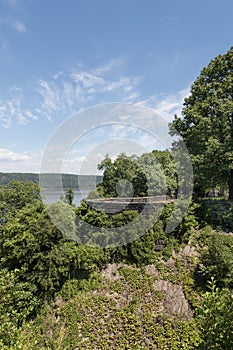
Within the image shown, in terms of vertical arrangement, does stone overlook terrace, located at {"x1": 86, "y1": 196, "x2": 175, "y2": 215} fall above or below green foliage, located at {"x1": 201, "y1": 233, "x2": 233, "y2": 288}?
above

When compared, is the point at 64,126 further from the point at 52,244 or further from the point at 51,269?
the point at 51,269

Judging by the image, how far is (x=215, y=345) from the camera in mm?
1906

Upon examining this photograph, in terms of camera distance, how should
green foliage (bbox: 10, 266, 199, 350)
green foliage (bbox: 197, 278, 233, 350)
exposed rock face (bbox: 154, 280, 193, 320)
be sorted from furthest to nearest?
exposed rock face (bbox: 154, 280, 193, 320), green foliage (bbox: 10, 266, 199, 350), green foliage (bbox: 197, 278, 233, 350)

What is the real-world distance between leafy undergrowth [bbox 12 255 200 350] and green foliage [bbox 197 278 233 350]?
198 inches

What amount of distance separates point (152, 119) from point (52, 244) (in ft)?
22.6

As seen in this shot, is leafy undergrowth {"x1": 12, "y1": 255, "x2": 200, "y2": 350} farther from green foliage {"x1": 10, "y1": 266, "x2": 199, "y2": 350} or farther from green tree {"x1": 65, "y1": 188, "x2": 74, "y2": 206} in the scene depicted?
green tree {"x1": 65, "y1": 188, "x2": 74, "y2": 206}

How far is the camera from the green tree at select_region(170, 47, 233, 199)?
9633 millimetres

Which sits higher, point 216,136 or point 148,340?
point 216,136

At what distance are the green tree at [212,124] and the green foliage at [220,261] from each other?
373 centimetres

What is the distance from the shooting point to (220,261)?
6582 millimetres

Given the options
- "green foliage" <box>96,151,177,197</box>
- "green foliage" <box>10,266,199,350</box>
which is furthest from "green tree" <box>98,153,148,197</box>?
"green foliage" <box>10,266,199,350</box>

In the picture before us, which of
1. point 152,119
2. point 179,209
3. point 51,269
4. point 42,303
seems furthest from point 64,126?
point 42,303

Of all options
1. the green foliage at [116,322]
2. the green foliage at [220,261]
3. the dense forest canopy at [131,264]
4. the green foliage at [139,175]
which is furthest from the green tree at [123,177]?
the green foliage at [116,322]

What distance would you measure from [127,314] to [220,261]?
11.7ft
